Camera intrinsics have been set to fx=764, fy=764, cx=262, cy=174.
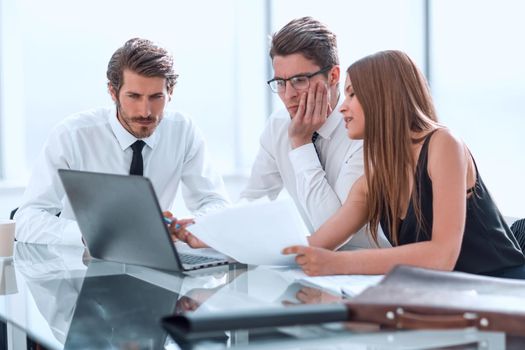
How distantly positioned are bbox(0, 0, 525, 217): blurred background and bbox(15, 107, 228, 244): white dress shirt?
58.1 inches

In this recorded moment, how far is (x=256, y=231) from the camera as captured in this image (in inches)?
65.5

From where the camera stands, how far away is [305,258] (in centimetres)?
170

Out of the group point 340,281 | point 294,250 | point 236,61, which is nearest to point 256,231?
point 294,250

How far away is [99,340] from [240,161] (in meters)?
4.69

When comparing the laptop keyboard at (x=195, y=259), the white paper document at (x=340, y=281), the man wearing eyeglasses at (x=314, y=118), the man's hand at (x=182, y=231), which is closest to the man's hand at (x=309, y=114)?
the man wearing eyeglasses at (x=314, y=118)

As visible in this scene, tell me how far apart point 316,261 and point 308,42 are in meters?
1.05

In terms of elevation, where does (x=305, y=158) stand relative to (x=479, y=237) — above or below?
above

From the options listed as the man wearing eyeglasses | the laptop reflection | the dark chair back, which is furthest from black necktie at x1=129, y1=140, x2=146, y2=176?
the dark chair back

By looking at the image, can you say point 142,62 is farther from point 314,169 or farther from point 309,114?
point 314,169

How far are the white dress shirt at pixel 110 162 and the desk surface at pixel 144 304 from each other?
1.93ft

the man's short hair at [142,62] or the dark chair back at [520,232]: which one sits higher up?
the man's short hair at [142,62]

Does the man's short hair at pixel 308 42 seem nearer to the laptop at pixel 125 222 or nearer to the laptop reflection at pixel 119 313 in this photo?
the laptop at pixel 125 222

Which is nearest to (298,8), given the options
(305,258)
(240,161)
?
(240,161)

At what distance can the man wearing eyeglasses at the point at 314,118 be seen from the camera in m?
2.44
